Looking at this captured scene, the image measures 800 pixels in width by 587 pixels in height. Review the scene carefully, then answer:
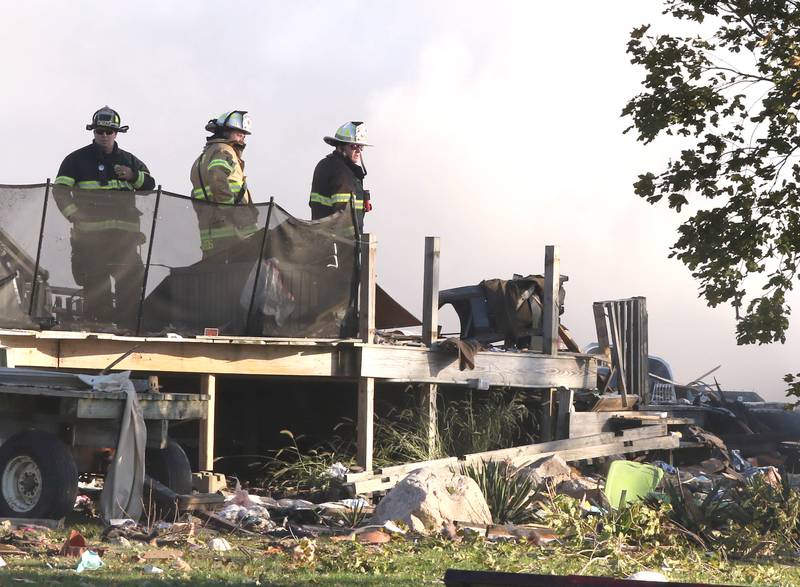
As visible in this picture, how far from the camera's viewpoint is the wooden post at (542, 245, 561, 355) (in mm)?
17172

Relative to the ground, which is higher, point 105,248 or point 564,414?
point 105,248

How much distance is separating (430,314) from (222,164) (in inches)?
134

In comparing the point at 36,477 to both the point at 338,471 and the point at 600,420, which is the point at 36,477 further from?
the point at 600,420

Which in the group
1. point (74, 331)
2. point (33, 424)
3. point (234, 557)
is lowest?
point (234, 557)

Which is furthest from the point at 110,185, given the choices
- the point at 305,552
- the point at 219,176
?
the point at 305,552

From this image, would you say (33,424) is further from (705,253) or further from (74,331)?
(705,253)

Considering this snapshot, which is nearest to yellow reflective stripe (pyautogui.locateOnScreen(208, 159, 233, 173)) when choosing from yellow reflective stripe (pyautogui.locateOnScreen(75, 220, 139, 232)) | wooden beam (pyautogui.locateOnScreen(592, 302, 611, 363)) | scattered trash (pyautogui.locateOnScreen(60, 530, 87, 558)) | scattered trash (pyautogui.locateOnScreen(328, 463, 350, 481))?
yellow reflective stripe (pyautogui.locateOnScreen(75, 220, 139, 232))

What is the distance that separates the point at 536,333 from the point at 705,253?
302 inches

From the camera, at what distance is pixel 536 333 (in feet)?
58.0

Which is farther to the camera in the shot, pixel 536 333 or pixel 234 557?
pixel 536 333

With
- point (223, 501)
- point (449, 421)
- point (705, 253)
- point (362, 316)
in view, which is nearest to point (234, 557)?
point (223, 501)

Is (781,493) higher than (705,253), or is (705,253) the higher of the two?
(705,253)

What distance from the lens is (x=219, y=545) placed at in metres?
9.81

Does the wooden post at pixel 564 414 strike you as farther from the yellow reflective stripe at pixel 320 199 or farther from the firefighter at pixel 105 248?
the firefighter at pixel 105 248
